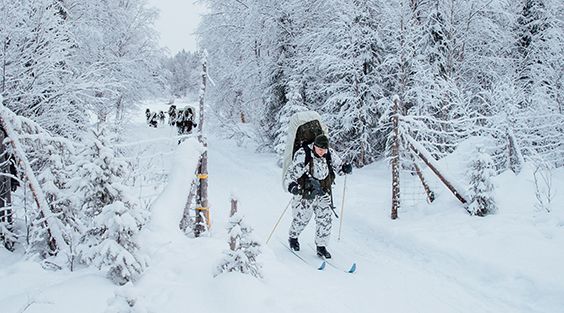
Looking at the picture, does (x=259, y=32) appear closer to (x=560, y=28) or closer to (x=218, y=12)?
(x=218, y=12)

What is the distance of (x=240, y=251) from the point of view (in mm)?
2736

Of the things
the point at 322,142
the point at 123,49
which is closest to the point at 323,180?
the point at 322,142

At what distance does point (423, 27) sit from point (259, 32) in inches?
254

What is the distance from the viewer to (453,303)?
3186mm

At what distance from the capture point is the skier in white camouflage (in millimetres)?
4363

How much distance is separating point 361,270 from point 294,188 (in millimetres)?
1528

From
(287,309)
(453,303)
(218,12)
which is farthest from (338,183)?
(218,12)

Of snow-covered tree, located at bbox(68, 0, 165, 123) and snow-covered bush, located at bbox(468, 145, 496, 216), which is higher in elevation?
snow-covered tree, located at bbox(68, 0, 165, 123)

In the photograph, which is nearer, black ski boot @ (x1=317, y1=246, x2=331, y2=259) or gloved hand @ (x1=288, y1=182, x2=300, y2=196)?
gloved hand @ (x1=288, y1=182, x2=300, y2=196)

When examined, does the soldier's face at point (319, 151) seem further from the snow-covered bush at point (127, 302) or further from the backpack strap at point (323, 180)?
the snow-covered bush at point (127, 302)

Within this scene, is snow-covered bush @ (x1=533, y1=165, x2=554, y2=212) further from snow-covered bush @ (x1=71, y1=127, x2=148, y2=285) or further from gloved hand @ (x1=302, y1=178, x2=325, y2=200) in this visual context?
snow-covered bush @ (x1=71, y1=127, x2=148, y2=285)

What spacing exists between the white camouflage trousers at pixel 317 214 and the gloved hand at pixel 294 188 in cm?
33

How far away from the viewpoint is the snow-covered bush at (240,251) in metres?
2.72

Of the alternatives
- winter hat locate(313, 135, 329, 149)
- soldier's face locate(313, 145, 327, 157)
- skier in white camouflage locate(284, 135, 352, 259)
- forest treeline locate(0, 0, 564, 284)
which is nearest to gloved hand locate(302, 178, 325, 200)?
skier in white camouflage locate(284, 135, 352, 259)
